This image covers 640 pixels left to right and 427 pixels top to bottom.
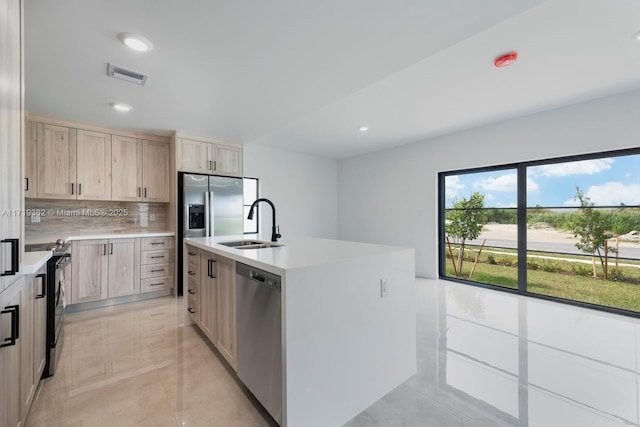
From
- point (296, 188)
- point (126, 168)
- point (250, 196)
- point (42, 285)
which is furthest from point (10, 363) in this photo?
point (296, 188)

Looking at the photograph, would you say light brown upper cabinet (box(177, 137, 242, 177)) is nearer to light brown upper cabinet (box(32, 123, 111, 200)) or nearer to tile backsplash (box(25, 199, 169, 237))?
tile backsplash (box(25, 199, 169, 237))

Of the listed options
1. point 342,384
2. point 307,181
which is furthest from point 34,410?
point 307,181

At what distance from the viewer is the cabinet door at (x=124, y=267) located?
3477mm

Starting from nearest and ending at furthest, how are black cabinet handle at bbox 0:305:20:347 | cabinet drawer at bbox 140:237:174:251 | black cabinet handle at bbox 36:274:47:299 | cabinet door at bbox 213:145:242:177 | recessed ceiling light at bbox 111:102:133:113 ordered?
black cabinet handle at bbox 0:305:20:347 → black cabinet handle at bbox 36:274:47:299 → recessed ceiling light at bbox 111:102:133:113 → cabinet drawer at bbox 140:237:174:251 → cabinet door at bbox 213:145:242:177

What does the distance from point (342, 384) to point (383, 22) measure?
220 centimetres

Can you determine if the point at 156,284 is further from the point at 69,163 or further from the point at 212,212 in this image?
the point at 69,163

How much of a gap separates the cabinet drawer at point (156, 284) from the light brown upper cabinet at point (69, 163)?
1263 millimetres

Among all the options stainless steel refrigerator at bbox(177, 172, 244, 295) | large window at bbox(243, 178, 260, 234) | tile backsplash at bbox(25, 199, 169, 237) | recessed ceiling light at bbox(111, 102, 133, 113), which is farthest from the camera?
large window at bbox(243, 178, 260, 234)

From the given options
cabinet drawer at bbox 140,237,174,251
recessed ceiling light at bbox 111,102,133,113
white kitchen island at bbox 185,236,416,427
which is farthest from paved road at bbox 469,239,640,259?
recessed ceiling light at bbox 111,102,133,113

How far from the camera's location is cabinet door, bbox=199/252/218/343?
2.14 metres

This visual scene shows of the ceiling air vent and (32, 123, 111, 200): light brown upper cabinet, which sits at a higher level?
the ceiling air vent

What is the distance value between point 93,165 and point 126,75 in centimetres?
189

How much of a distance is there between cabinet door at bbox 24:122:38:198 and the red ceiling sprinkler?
198 inches

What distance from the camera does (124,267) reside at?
3.56 meters
